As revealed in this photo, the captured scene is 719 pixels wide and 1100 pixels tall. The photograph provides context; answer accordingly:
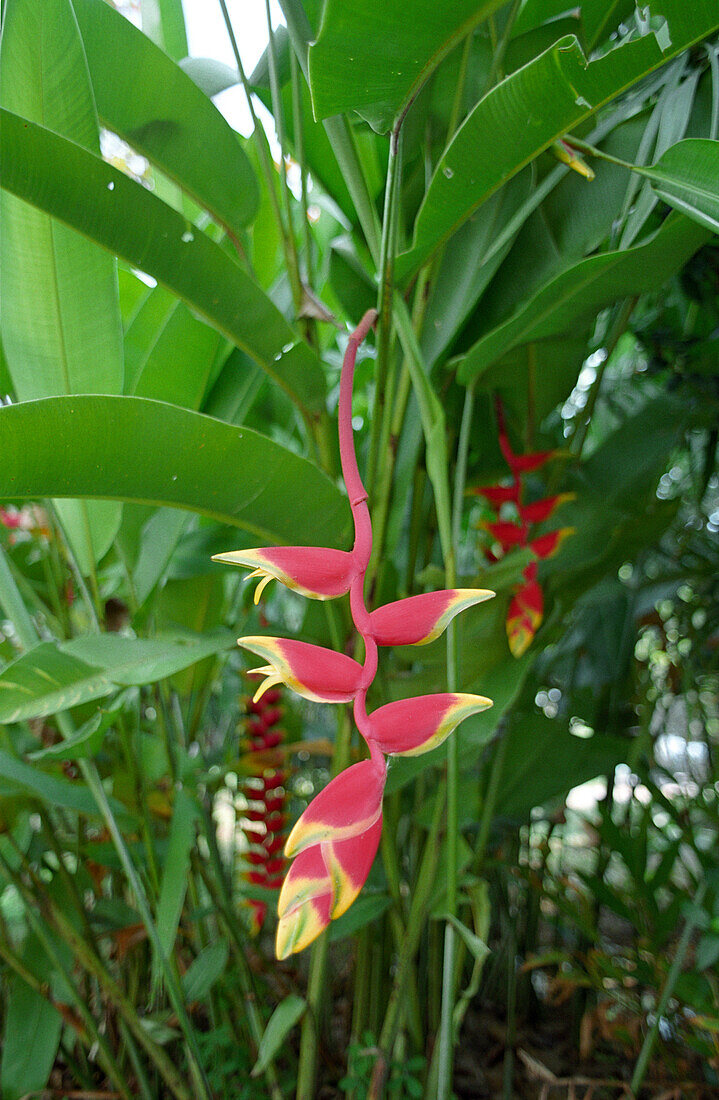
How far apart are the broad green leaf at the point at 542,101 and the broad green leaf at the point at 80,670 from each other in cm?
30

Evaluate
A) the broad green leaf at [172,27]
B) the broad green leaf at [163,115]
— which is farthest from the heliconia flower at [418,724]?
the broad green leaf at [172,27]

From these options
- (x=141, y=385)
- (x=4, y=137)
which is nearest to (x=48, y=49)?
(x=4, y=137)

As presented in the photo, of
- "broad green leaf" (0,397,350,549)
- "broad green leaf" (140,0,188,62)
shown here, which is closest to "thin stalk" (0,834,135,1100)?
"broad green leaf" (0,397,350,549)

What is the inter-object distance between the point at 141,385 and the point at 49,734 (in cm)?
34

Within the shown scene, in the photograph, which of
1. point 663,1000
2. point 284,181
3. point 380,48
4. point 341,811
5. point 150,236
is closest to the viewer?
point 341,811

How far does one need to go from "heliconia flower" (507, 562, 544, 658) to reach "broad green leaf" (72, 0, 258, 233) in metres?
0.35

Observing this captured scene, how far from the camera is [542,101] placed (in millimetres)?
327

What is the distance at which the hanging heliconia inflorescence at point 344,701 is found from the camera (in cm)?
18

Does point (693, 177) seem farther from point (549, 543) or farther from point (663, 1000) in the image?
point (663, 1000)

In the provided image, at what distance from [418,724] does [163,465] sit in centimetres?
21

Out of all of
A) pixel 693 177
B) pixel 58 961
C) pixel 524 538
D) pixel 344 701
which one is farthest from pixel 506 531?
pixel 58 961

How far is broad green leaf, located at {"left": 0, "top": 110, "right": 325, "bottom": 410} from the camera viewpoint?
Result: 1.14ft

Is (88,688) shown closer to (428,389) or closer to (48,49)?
(428,389)

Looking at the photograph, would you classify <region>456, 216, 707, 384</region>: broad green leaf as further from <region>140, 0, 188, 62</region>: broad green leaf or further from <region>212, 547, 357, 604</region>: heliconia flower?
<region>140, 0, 188, 62</region>: broad green leaf
